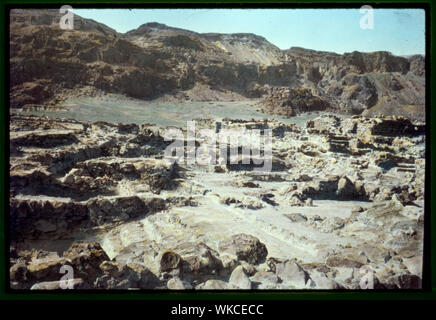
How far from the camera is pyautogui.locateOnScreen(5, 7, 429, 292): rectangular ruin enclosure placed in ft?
13.5

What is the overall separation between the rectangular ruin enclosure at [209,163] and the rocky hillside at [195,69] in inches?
1.7

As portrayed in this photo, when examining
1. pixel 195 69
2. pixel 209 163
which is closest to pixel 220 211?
pixel 209 163

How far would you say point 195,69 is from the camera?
23.1ft

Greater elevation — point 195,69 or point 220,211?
point 195,69

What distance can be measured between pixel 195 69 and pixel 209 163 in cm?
246

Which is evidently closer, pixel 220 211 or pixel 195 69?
pixel 220 211

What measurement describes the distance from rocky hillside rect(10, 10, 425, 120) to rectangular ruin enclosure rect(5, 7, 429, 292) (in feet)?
0.15

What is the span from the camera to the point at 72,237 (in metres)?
4.86

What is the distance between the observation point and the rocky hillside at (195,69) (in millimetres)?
4964

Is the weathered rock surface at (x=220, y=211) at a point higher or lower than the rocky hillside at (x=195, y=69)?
lower

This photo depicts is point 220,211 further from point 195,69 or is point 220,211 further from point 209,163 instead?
point 195,69

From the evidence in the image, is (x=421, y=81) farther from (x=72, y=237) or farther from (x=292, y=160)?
(x=72, y=237)

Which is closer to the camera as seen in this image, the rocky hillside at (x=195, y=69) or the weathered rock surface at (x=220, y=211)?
the weathered rock surface at (x=220, y=211)
